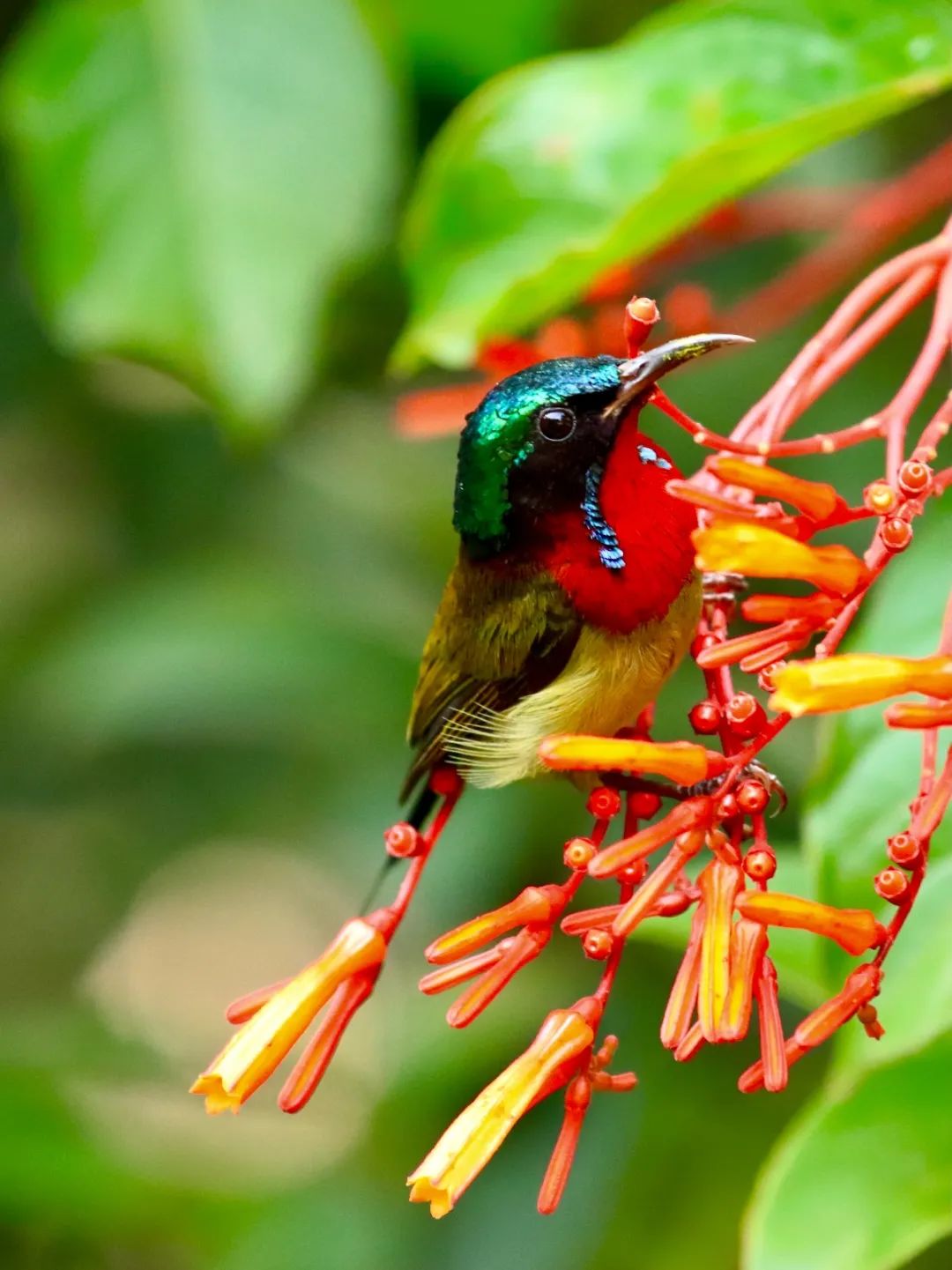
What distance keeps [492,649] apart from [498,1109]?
18.0 inches

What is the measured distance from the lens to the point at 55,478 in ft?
9.23

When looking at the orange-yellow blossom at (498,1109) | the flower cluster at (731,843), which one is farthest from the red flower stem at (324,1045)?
the orange-yellow blossom at (498,1109)

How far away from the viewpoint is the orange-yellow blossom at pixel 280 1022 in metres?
0.94

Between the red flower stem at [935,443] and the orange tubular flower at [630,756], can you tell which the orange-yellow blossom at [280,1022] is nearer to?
the orange tubular flower at [630,756]

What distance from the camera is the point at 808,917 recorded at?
2.76 feet

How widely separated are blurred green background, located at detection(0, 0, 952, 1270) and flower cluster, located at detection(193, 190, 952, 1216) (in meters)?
0.25

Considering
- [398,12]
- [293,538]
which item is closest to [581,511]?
[398,12]

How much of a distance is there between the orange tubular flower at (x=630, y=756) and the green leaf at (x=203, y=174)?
859 mm

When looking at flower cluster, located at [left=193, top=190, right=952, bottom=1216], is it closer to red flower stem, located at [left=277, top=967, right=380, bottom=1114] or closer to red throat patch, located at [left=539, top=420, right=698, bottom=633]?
red flower stem, located at [left=277, top=967, right=380, bottom=1114]

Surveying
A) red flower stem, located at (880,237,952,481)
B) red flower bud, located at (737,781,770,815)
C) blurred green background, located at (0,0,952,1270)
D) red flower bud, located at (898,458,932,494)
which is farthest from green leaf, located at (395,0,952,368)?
red flower bud, located at (737,781,770,815)

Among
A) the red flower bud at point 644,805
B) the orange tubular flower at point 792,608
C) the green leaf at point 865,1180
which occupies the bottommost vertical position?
the green leaf at point 865,1180

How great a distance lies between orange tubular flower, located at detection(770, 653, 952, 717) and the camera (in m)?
0.77

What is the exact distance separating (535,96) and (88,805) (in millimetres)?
1955

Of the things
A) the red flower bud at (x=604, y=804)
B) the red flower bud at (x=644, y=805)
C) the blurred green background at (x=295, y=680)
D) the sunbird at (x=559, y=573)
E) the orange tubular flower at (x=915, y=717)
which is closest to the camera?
the orange tubular flower at (x=915, y=717)
